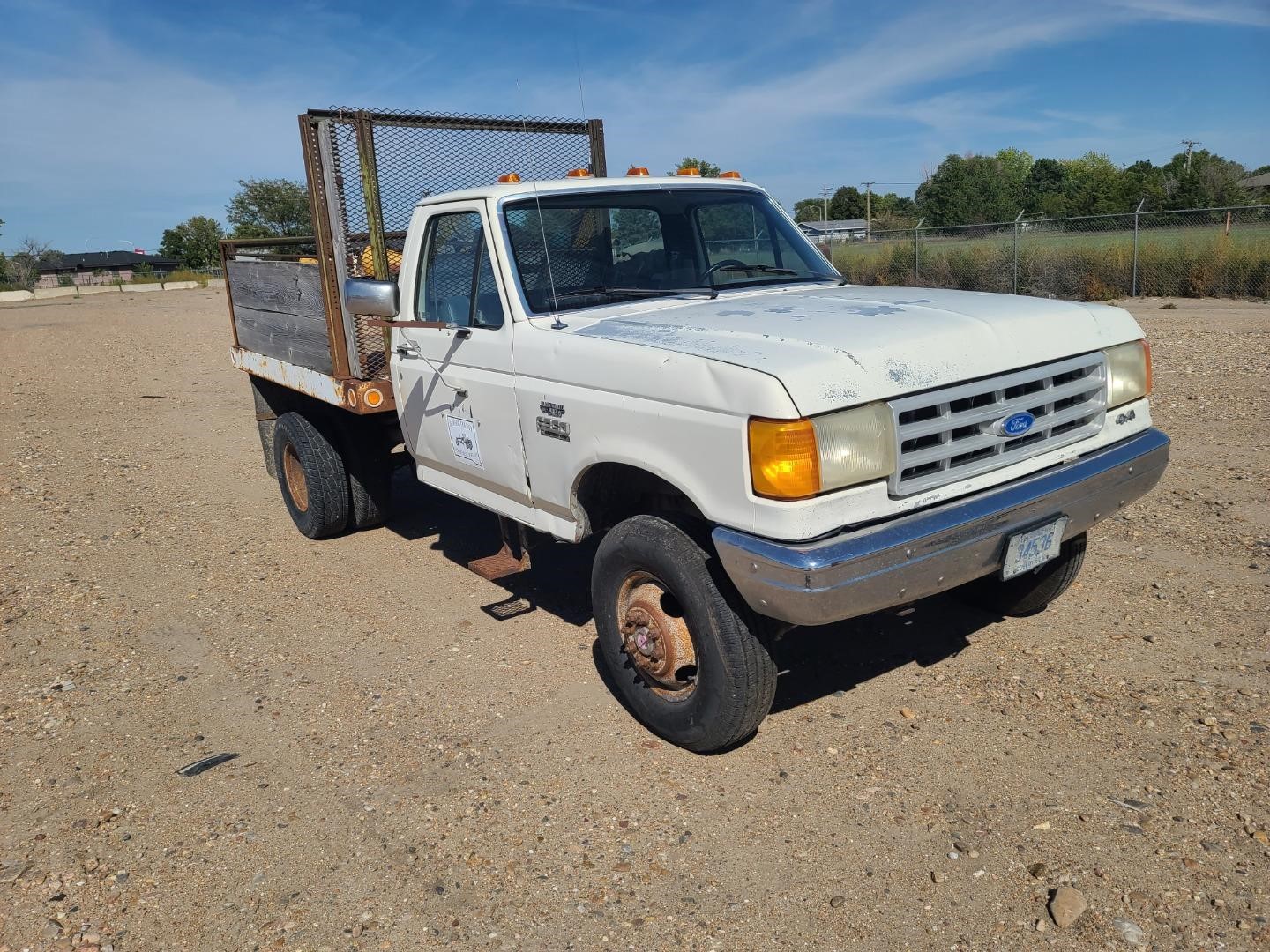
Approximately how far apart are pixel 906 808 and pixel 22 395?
592 inches

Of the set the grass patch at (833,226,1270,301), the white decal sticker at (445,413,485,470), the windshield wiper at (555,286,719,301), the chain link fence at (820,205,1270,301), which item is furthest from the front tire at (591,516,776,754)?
the grass patch at (833,226,1270,301)

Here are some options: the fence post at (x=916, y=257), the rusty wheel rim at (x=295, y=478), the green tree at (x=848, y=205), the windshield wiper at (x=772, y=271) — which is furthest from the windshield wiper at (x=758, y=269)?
the green tree at (x=848, y=205)

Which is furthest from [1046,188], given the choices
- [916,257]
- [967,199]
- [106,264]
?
[106,264]

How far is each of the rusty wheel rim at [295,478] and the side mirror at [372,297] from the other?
8.31ft

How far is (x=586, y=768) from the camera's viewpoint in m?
3.80

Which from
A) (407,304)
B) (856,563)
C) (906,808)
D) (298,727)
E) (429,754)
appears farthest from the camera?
(407,304)

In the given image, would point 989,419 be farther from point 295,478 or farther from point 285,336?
point 295,478

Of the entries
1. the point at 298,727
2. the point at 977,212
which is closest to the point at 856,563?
the point at 298,727

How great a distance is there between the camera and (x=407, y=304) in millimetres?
5160

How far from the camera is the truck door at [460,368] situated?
446cm

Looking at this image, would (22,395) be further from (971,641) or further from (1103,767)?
(1103,767)

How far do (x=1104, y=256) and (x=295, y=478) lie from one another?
18.6 metres

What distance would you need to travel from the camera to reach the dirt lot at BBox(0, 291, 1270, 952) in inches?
117

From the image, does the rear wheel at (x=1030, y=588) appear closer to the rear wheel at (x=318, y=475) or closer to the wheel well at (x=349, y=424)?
the wheel well at (x=349, y=424)
